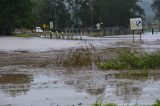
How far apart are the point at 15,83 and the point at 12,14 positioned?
57955 millimetres

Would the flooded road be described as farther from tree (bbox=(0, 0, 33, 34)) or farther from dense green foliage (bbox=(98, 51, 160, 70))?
tree (bbox=(0, 0, 33, 34))

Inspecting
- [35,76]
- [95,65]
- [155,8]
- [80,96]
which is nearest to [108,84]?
[80,96]

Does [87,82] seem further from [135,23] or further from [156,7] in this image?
[156,7]

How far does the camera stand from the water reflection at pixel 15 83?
12.3 meters

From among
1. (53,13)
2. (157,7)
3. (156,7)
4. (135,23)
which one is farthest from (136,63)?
(156,7)

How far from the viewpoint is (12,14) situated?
71.1m

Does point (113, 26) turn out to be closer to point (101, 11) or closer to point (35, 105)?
point (101, 11)

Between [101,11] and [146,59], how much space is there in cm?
10845

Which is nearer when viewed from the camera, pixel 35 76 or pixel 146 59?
pixel 35 76

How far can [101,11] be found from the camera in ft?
411

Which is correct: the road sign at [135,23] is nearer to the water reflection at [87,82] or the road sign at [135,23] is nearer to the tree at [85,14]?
the water reflection at [87,82]

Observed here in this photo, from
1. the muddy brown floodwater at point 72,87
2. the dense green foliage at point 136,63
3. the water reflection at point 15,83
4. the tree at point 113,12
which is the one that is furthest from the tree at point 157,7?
the water reflection at point 15,83

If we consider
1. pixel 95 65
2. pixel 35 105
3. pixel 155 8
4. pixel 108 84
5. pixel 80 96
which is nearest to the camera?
pixel 35 105

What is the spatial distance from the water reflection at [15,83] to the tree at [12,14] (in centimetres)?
5379
